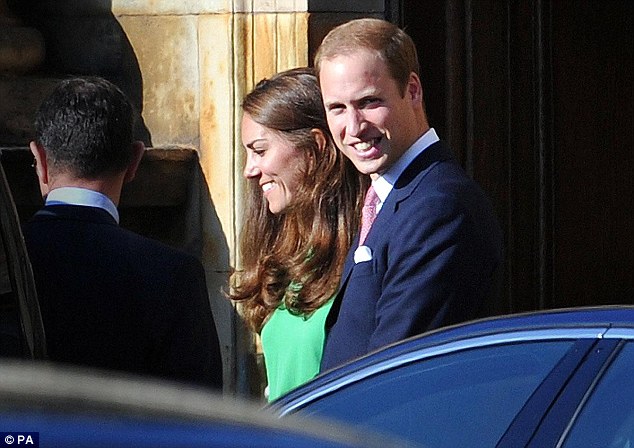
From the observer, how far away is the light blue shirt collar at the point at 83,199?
3.77m

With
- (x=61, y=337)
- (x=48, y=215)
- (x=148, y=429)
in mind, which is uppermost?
(x=148, y=429)

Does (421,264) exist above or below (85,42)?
below

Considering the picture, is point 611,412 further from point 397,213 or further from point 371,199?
point 371,199

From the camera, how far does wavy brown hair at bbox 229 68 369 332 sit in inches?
163

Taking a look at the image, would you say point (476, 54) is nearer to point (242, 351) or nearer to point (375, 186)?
point (242, 351)

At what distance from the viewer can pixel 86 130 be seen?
3.83 m

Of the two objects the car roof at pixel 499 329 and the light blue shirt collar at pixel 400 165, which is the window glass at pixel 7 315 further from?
the light blue shirt collar at pixel 400 165

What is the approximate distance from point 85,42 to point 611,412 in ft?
16.1

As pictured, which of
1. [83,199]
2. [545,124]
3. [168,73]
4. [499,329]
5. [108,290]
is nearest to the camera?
[499,329]

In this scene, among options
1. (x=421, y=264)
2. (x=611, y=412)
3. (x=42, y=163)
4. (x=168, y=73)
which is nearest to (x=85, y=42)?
(x=168, y=73)

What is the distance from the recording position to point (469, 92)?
7105mm

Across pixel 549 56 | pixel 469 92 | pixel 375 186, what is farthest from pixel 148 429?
pixel 549 56

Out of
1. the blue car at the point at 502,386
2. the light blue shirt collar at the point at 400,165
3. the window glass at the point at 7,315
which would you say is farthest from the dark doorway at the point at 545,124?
the window glass at the point at 7,315

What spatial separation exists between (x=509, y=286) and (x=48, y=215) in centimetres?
403
